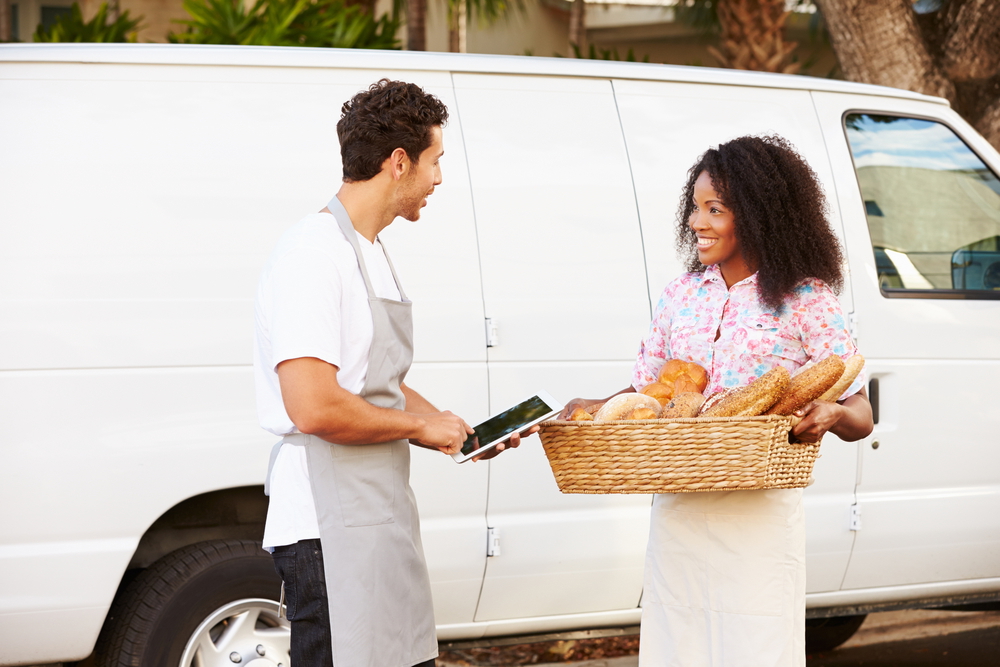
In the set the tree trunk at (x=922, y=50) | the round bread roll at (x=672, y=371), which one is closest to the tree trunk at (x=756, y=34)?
the tree trunk at (x=922, y=50)

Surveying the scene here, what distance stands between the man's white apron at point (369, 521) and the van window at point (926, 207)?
250 centimetres

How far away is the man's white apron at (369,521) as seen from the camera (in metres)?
2.34

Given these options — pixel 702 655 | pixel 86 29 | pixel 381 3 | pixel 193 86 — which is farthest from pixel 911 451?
pixel 381 3

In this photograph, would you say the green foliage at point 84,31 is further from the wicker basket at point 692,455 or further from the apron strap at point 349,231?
the wicker basket at point 692,455

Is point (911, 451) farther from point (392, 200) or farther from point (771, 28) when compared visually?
point (771, 28)

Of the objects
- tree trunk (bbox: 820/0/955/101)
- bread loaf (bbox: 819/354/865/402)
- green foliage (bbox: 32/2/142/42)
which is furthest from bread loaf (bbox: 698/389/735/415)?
green foliage (bbox: 32/2/142/42)

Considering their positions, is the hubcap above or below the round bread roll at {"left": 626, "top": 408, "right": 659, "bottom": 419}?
below

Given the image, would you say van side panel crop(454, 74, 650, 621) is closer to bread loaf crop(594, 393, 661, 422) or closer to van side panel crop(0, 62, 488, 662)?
van side panel crop(0, 62, 488, 662)


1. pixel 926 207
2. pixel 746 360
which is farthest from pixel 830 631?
pixel 746 360

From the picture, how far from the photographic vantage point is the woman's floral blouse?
261 cm

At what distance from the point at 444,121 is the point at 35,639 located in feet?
6.78

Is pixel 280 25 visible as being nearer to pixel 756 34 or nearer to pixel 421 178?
pixel 756 34

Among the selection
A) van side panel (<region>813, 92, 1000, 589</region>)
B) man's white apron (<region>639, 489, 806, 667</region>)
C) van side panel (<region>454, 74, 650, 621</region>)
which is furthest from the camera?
van side panel (<region>813, 92, 1000, 589</region>)

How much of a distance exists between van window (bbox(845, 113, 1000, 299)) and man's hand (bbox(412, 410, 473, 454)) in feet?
7.90
